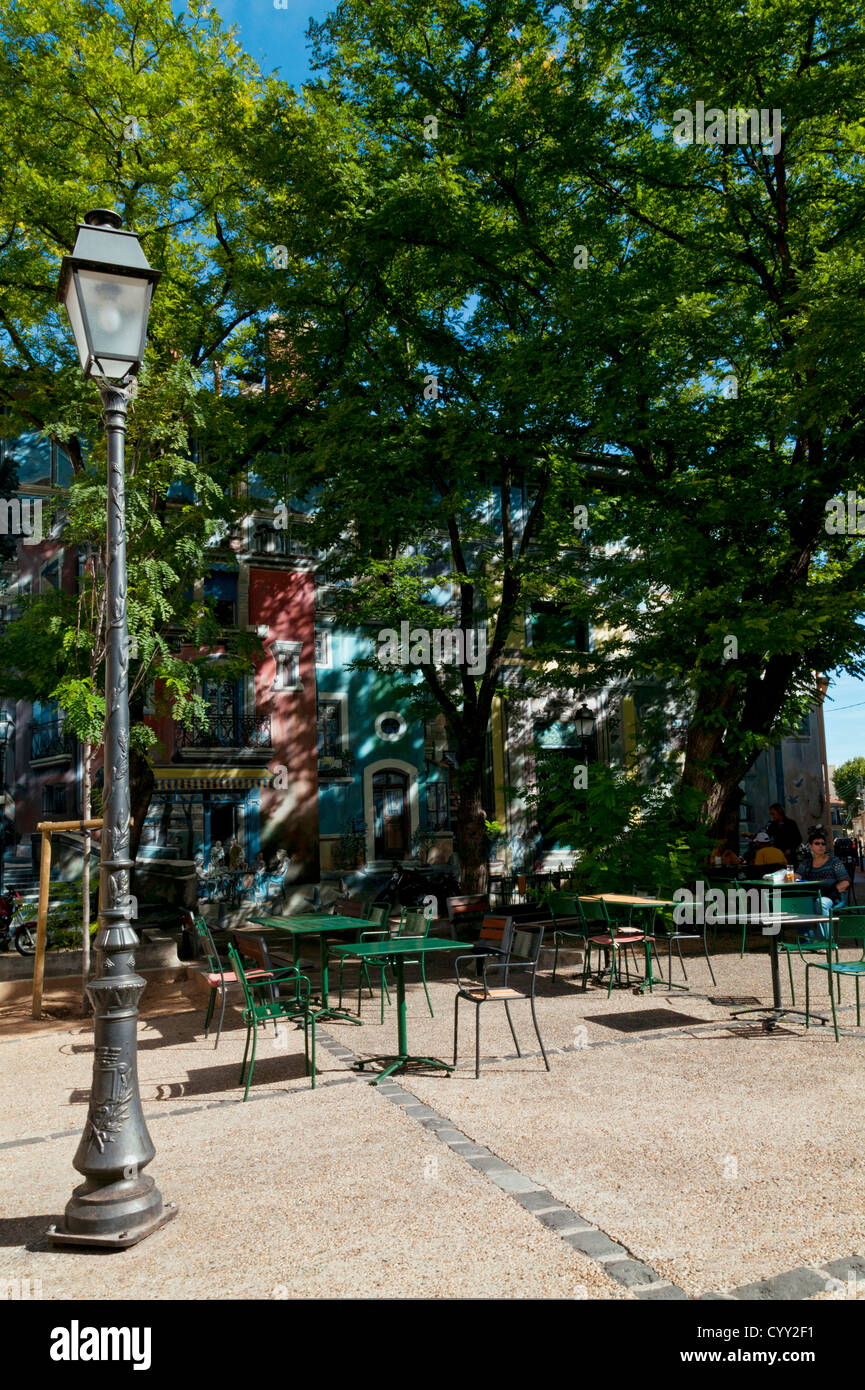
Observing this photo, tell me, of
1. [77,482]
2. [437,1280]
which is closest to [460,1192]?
[437,1280]

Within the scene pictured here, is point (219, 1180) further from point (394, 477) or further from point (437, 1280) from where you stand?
point (394, 477)

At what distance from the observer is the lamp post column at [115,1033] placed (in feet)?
14.8

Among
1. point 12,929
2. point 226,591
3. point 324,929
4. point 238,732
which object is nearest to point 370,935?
point 324,929

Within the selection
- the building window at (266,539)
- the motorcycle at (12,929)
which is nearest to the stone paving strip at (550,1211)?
the motorcycle at (12,929)

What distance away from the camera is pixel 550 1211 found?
469cm

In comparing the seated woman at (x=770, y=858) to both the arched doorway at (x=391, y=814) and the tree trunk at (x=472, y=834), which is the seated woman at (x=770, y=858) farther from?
the arched doorway at (x=391, y=814)

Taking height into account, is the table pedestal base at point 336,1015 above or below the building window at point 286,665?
below

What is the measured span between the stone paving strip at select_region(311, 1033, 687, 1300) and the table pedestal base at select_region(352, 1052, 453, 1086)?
2.08ft

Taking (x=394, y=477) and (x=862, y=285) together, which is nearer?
(x=862, y=285)

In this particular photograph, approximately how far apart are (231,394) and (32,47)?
5.92m

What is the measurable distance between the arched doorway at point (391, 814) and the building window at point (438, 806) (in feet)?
2.29

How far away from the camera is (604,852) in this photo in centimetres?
1421

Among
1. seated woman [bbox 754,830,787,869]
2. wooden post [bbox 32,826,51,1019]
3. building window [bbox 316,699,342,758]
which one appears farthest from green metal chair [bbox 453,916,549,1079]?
building window [bbox 316,699,342,758]

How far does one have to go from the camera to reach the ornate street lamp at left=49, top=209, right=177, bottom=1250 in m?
4.55
